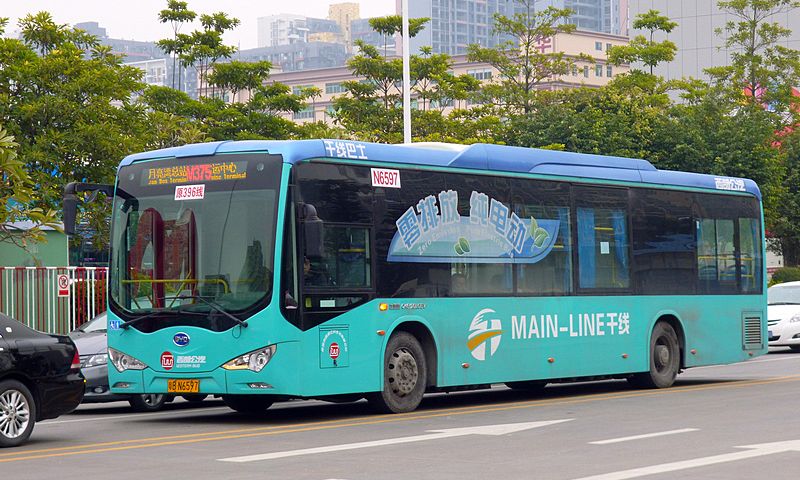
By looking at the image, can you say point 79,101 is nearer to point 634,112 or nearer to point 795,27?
point 634,112

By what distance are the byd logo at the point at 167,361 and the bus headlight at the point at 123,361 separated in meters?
0.27

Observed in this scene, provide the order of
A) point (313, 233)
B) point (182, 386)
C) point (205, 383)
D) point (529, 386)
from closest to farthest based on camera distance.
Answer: point (313, 233) → point (205, 383) → point (182, 386) → point (529, 386)

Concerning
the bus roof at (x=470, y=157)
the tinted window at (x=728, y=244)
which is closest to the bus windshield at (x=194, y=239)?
the bus roof at (x=470, y=157)

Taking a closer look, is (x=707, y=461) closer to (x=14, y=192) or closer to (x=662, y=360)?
(x=662, y=360)

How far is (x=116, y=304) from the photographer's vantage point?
15.4 meters

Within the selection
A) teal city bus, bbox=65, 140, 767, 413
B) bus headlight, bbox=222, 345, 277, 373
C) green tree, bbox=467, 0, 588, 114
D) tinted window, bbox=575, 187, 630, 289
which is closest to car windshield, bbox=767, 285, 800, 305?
teal city bus, bbox=65, 140, 767, 413

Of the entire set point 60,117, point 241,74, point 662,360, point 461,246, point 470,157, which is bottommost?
point 662,360

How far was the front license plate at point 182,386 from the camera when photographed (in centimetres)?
1458

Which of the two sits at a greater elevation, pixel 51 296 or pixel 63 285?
pixel 63 285

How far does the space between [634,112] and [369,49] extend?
39.3ft

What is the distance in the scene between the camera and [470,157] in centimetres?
1706

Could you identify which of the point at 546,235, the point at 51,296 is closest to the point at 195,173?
the point at 546,235

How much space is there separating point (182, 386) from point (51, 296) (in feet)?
39.2

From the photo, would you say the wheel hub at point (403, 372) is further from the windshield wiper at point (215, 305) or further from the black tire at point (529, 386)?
the black tire at point (529, 386)
